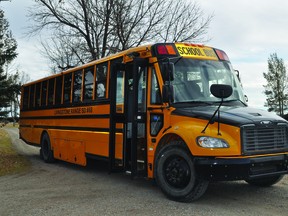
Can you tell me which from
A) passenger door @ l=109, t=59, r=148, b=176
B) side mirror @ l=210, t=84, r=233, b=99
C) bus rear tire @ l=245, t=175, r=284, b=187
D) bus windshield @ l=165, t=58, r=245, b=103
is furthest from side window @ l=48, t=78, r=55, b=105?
side mirror @ l=210, t=84, r=233, b=99

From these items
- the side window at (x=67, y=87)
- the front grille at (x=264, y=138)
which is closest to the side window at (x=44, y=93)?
the side window at (x=67, y=87)

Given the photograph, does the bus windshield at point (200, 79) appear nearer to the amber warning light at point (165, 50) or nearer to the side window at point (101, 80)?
the amber warning light at point (165, 50)

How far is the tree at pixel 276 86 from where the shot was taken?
4316cm

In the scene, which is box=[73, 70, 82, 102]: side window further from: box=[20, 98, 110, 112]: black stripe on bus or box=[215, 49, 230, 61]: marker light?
box=[215, 49, 230, 61]: marker light

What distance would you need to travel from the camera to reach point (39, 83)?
13.8 m

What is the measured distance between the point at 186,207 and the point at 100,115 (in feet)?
12.0

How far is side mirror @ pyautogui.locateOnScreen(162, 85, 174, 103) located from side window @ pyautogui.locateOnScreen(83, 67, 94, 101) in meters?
3.25

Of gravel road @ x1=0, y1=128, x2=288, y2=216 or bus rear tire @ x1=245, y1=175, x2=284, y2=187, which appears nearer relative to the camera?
gravel road @ x1=0, y1=128, x2=288, y2=216

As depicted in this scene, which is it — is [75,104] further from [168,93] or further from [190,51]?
[168,93]

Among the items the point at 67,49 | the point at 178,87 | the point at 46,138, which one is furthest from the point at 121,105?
the point at 67,49

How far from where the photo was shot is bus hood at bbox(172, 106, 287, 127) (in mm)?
6219

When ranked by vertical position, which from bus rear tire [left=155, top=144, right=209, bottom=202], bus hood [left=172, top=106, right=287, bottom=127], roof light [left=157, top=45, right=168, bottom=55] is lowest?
bus rear tire [left=155, top=144, right=209, bottom=202]

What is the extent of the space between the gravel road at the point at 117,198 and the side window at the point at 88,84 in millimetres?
2078

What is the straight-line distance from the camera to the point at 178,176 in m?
6.71
